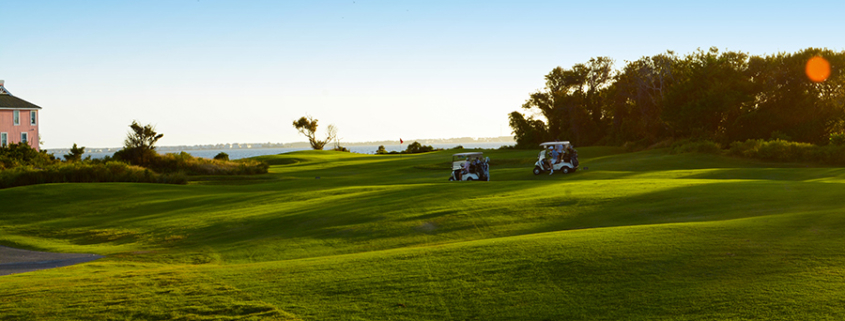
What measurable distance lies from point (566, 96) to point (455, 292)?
2838 inches

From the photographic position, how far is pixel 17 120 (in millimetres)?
64625

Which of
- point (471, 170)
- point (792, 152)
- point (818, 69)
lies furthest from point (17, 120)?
point (818, 69)

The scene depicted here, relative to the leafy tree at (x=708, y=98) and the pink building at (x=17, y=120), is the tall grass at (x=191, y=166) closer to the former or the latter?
the pink building at (x=17, y=120)

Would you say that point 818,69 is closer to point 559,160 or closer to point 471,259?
point 559,160

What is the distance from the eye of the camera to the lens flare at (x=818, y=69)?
5022 cm

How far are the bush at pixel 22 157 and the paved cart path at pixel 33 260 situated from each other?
84.4 feet

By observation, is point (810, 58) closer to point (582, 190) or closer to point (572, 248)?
point (582, 190)

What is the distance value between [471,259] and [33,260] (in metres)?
10.7

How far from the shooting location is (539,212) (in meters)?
15.9

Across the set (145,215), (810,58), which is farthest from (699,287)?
(810,58)

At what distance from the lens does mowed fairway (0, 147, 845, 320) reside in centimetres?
674

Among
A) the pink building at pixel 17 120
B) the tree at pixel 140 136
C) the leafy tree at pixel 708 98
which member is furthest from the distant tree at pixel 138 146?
the leafy tree at pixel 708 98

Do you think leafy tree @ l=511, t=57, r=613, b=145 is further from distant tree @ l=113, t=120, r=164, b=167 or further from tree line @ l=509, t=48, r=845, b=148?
distant tree @ l=113, t=120, r=164, b=167

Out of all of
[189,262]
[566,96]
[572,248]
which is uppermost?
[566,96]
